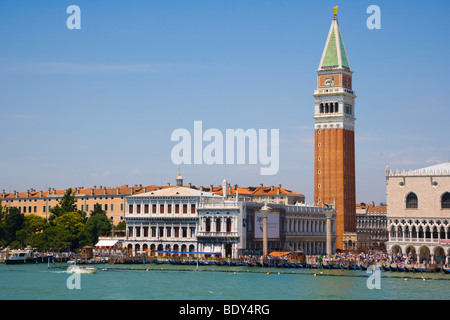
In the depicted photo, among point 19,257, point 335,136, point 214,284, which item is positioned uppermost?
point 335,136

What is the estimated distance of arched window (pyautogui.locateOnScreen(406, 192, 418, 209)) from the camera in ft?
230

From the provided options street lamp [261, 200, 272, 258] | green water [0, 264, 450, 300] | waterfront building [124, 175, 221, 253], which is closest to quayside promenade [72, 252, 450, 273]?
street lamp [261, 200, 272, 258]

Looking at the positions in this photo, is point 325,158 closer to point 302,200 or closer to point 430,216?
point 302,200

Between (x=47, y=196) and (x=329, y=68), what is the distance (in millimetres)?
39975

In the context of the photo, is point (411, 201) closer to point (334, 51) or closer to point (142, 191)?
point (334, 51)

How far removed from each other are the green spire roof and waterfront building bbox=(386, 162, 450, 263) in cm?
2199

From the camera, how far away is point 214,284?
168ft

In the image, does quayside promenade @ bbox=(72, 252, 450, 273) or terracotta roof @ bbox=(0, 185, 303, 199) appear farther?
terracotta roof @ bbox=(0, 185, 303, 199)

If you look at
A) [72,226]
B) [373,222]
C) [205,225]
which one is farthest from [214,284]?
[373,222]

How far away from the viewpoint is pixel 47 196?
10725 cm

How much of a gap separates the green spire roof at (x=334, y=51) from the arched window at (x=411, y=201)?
2397cm

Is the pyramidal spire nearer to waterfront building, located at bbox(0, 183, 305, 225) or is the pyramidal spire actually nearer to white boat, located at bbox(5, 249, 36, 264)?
waterfront building, located at bbox(0, 183, 305, 225)
